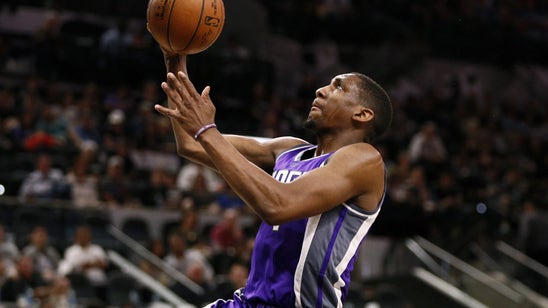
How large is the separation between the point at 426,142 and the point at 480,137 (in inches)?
97.7

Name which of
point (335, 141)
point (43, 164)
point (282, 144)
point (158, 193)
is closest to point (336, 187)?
point (335, 141)

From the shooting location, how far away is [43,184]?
11.2 metres

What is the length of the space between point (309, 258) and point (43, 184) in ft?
25.4

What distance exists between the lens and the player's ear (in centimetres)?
425

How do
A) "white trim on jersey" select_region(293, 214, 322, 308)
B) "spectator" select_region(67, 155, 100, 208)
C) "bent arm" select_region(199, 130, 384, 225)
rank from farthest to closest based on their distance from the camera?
"spectator" select_region(67, 155, 100, 208) < "white trim on jersey" select_region(293, 214, 322, 308) < "bent arm" select_region(199, 130, 384, 225)

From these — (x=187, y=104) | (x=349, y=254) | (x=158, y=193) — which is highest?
(x=187, y=104)

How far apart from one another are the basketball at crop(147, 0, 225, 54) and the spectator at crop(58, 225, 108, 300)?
6.06m

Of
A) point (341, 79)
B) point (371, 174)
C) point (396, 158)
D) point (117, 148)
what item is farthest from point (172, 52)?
point (396, 158)

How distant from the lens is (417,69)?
68.5 feet

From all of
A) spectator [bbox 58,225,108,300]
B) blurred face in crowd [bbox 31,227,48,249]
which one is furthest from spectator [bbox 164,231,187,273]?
blurred face in crowd [bbox 31,227,48,249]

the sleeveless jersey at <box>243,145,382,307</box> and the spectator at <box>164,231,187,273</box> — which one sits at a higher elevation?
the sleeveless jersey at <box>243,145,382,307</box>

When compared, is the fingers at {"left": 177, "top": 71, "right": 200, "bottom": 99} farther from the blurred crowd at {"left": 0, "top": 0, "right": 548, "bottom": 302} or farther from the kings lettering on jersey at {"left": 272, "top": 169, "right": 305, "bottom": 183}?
the blurred crowd at {"left": 0, "top": 0, "right": 548, "bottom": 302}

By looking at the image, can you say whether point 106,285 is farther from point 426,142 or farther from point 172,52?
point 426,142

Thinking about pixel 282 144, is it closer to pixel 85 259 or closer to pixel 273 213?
pixel 273 213
